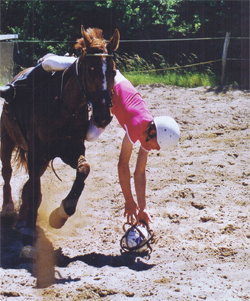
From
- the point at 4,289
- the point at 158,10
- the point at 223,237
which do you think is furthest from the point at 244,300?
the point at 158,10

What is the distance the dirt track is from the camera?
139 inches

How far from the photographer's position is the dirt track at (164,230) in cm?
354

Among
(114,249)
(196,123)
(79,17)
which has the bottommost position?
(114,249)

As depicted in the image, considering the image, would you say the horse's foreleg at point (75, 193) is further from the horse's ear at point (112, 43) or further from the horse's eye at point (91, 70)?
the horse's ear at point (112, 43)

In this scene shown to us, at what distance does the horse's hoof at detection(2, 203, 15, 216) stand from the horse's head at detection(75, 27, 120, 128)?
6.97 ft

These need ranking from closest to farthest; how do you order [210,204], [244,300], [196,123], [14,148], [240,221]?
1. [244,300]
2. [240,221]
3. [210,204]
4. [14,148]
5. [196,123]

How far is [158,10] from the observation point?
12.2m

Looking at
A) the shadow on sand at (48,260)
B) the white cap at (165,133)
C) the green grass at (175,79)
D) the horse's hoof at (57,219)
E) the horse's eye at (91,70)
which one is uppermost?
the horse's eye at (91,70)

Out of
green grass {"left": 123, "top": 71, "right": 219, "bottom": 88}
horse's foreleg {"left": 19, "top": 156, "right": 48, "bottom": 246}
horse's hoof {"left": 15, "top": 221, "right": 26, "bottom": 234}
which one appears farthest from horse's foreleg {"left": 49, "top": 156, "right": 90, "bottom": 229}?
green grass {"left": 123, "top": 71, "right": 219, "bottom": 88}

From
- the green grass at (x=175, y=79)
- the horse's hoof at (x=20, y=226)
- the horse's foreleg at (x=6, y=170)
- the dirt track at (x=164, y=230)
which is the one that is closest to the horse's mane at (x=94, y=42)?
the horse's foreleg at (x=6, y=170)

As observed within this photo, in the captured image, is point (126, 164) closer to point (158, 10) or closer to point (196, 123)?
point (196, 123)

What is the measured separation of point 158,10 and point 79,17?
7.16 feet

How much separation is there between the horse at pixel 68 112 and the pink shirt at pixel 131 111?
1.00 feet

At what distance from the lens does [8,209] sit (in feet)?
17.6
